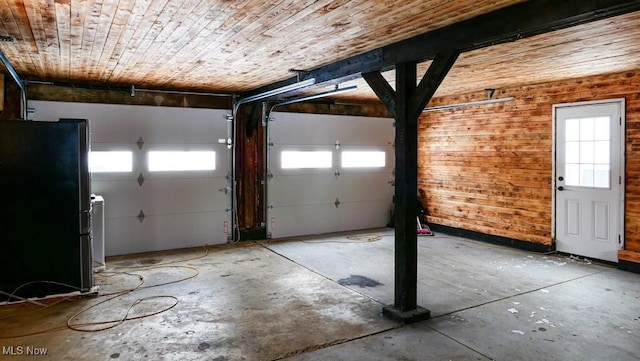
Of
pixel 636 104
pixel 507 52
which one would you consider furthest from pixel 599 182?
pixel 507 52

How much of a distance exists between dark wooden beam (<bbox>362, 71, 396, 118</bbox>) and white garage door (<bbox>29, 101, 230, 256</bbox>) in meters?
3.43

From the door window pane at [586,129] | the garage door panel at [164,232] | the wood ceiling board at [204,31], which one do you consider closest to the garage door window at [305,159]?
the garage door panel at [164,232]

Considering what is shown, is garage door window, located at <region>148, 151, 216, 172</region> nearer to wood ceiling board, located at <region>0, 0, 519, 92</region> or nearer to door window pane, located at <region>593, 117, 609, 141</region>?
wood ceiling board, located at <region>0, 0, 519, 92</region>

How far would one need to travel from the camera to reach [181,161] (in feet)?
21.4

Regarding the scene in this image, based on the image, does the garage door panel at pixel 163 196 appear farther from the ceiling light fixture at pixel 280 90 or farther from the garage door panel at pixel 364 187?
the garage door panel at pixel 364 187

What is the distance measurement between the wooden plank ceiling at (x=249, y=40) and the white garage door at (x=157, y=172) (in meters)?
0.69

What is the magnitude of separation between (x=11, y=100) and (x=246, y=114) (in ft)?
10.5

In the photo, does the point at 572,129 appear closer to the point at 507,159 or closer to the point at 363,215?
the point at 507,159

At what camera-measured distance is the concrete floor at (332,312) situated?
312 centimetres

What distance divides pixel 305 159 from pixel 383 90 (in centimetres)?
375

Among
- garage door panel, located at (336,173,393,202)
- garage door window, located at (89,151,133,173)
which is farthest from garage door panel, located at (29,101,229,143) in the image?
garage door panel, located at (336,173,393,202)

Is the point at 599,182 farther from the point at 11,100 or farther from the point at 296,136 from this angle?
the point at 11,100

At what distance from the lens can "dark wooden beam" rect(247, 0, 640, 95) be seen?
244 cm

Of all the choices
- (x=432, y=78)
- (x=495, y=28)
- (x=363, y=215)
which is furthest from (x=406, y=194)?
(x=363, y=215)
